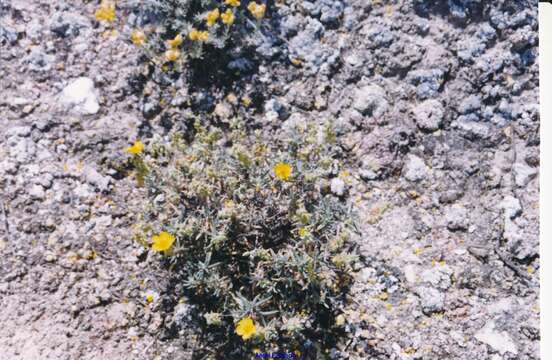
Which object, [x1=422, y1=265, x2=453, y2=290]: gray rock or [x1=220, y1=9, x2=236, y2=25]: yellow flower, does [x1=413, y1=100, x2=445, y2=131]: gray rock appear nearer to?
[x1=422, y1=265, x2=453, y2=290]: gray rock

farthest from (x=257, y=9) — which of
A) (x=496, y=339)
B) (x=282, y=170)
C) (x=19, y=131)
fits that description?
(x=496, y=339)

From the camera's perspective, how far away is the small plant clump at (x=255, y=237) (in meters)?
3.05

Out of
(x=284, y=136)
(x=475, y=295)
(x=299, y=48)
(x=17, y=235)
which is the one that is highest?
(x=299, y=48)

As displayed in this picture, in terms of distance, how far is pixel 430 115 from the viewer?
3420 mm

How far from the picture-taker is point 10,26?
11.9 ft

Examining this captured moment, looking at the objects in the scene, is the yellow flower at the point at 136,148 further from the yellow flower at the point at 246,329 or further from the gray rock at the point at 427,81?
the gray rock at the point at 427,81

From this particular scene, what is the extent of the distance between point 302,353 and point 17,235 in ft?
5.85

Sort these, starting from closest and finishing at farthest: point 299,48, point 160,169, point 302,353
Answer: point 302,353, point 160,169, point 299,48

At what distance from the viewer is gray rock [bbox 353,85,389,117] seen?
137 inches

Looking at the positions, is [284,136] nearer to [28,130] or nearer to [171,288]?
[171,288]

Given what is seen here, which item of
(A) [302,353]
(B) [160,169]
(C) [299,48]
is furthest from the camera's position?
(C) [299,48]

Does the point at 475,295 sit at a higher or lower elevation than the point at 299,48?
lower

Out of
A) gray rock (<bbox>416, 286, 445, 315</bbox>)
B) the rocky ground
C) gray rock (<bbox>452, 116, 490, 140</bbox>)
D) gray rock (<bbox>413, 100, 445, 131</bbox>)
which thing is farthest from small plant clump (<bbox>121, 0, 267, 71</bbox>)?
gray rock (<bbox>416, 286, 445, 315</bbox>)

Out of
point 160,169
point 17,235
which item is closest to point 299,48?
point 160,169
